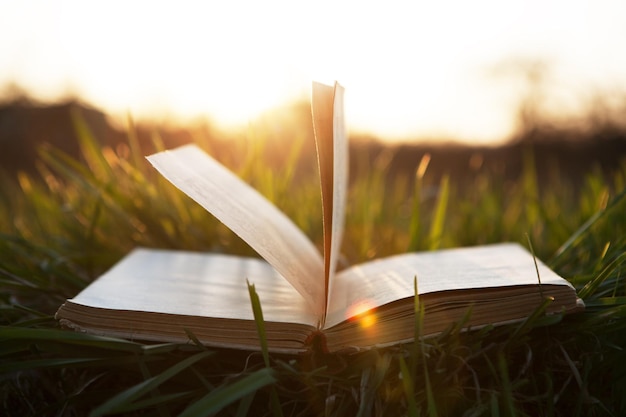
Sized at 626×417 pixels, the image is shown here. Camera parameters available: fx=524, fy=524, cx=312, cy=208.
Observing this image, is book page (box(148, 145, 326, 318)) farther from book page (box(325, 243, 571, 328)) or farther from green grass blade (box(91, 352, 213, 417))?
green grass blade (box(91, 352, 213, 417))

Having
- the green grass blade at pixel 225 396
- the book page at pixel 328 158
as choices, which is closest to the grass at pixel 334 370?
the green grass blade at pixel 225 396

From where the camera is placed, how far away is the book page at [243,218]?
61 centimetres

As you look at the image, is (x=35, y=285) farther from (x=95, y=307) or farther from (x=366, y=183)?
(x=366, y=183)

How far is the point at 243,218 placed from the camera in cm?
68

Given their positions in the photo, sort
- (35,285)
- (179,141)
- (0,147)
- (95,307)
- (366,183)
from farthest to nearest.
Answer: (0,147)
(179,141)
(366,183)
(35,285)
(95,307)

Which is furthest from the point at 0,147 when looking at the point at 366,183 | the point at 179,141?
the point at 366,183

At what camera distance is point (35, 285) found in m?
0.86

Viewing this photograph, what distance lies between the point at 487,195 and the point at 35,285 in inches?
50.3

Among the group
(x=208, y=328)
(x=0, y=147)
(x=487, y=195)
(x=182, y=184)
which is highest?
(x=182, y=184)

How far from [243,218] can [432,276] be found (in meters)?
0.27

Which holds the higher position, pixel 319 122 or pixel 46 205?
pixel 319 122

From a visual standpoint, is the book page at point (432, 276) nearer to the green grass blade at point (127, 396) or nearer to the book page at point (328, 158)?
the book page at point (328, 158)

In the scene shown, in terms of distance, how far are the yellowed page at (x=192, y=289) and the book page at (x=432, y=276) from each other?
0.23 ft

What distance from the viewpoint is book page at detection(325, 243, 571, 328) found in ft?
2.09
